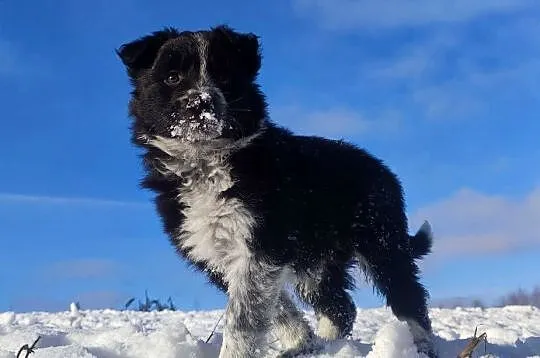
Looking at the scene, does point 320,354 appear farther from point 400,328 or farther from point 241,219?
point 241,219

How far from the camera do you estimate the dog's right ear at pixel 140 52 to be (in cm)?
565

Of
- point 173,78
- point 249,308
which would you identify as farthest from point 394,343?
point 173,78

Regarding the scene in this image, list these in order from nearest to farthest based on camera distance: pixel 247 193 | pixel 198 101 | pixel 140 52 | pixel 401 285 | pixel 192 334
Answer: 1. pixel 198 101
2. pixel 247 193
3. pixel 140 52
4. pixel 401 285
5. pixel 192 334

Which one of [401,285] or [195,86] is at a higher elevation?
[195,86]

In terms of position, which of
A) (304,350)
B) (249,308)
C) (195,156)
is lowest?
(304,350)

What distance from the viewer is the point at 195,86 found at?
509 centimetres

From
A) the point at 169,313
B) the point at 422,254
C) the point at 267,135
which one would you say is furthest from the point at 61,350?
the point at 169,313

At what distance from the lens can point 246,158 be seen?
5254 millimetres

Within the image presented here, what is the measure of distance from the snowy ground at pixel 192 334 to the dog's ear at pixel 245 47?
2.20 meters

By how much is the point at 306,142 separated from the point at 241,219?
4.73 ft

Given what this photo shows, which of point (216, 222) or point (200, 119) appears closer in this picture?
point (200, 119)

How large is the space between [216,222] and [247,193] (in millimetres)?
322

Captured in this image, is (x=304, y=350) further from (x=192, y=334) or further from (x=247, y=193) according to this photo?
(x=247, y=193)

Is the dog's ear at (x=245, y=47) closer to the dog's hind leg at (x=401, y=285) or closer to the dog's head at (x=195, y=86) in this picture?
the dog's head at (x=195, y=86)
